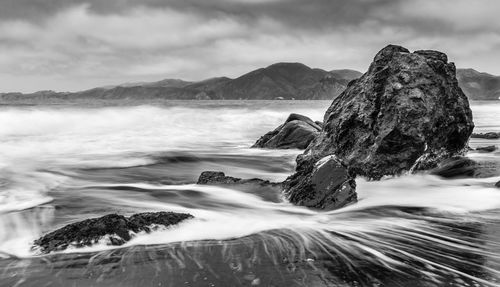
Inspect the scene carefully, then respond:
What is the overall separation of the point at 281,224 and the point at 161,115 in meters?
30.5

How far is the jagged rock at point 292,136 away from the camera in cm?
1552

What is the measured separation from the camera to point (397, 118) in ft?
30.9

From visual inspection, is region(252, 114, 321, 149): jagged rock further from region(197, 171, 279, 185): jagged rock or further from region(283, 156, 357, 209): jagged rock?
region(283, 156, 357, 209): jagged rock

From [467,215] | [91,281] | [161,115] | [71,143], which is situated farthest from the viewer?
[161,115]

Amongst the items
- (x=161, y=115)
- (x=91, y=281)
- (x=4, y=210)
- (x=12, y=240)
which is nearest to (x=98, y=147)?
(x=4, y=210)

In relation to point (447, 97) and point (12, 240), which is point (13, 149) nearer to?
point (12, 240)

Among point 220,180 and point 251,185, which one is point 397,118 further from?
point 220,180

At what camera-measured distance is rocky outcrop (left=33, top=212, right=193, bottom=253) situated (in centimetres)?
479

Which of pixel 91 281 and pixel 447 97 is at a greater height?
pixel 447 97

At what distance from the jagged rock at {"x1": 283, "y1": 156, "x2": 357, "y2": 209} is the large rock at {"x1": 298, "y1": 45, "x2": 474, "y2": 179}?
7.48ft

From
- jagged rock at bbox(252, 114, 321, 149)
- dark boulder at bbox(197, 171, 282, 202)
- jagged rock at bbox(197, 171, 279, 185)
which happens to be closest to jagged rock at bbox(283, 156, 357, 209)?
dark boulder at bbox(197, 171, 282, 202)

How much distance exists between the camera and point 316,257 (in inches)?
181

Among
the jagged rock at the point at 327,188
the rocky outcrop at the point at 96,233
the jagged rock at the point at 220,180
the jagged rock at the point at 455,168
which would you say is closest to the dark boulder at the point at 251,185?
the jagged rock at the point at 220,180

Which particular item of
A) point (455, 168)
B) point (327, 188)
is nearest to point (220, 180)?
point (327, 188)
